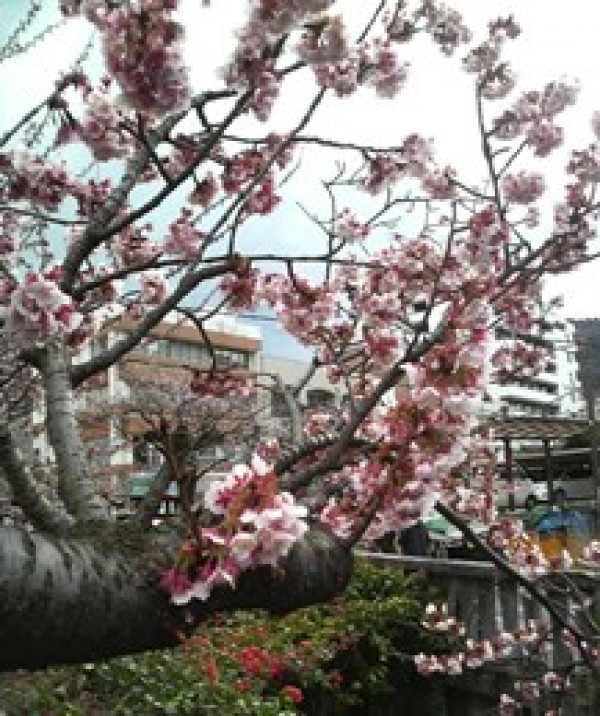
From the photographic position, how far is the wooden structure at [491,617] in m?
5.56

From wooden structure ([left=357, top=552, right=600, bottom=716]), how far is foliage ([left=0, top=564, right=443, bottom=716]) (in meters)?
0.27

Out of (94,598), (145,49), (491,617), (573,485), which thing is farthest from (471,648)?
(573,485)

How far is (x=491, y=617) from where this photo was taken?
275 inches

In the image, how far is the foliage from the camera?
15.5ft

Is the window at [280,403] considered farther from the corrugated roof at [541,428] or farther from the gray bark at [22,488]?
the corrugated roof at [541,428]

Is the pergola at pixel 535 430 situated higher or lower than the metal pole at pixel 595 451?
higher

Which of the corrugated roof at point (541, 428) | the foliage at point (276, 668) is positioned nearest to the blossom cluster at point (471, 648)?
the foliage at point (276, 668)

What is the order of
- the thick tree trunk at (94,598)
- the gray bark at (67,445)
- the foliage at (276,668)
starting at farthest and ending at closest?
1. the foliage at (276,668)
2. the gray bark at (67,445)
3. the thick tree trunk at (94,598)

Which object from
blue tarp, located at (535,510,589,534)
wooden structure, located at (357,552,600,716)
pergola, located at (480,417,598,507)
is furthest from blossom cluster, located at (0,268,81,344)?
blue tarp, located at (535,510,589,534)

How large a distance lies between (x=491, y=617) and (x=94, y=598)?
6134mm

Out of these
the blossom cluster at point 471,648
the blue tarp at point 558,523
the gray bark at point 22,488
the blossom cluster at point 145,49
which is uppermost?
the blossom cluster at point 145,49

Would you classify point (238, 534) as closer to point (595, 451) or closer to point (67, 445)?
point (67, 445)

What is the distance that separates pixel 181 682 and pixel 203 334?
256 cm

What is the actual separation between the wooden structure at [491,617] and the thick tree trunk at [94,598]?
13.9 feet
